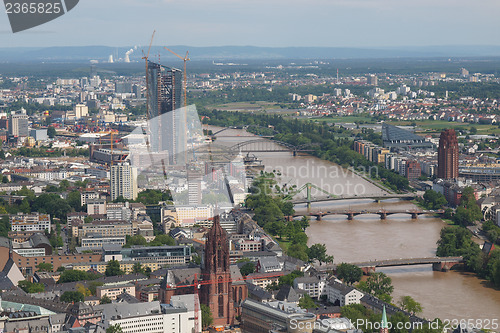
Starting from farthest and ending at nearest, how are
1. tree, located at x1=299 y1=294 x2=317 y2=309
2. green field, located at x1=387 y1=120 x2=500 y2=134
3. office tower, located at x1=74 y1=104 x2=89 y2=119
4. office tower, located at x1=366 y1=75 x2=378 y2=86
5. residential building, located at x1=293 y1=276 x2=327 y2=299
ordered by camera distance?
office tower, located at x1=366 y1=75 x2=378 y2=86
office tower, located at x1=74 y1=104 x2=89 y2=119
green field, located at x1=387 y1=120 x2=500 y2=134
residential building, located at x1=293 y1=276 x2=327 y2=299
tree, located at x1=299 y1=294 x2=317 y2=309

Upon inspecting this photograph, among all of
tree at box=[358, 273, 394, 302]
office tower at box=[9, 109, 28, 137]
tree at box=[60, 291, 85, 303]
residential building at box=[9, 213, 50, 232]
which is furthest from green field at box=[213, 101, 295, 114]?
tree at box=[60, 291, 85, 303]

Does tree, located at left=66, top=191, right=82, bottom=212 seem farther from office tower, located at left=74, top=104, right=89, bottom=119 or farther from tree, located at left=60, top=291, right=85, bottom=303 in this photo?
office tower, located at left=74, top=104, right=89, bottom=119

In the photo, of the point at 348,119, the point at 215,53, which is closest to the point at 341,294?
the point at 348,119

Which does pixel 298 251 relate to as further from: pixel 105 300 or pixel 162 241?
pixel 105 300

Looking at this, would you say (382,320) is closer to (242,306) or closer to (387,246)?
(242,306)

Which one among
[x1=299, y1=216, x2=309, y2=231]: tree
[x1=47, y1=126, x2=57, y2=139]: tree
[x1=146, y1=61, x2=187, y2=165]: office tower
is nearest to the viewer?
[x1=299, y1=216, x2=309, y2=231]: tree

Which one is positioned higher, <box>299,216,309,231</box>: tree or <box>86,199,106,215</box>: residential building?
<box>86,199,106,215</box>: residential building
